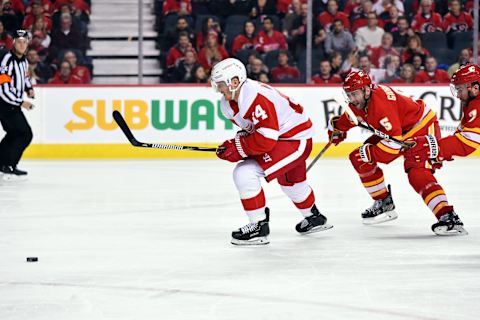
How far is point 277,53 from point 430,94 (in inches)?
64.0

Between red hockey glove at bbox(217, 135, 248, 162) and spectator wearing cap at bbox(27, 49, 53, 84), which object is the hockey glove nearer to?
red hockey glove at bbox(217, 135, 248, 162)

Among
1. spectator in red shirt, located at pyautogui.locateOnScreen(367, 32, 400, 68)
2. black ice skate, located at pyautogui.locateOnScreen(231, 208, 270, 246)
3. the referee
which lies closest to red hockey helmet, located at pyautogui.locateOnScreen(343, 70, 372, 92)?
black ice skate, located at pyautogui.locateOnScreen(231, 208, 270, 246)

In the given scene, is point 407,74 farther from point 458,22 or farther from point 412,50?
point 458,22

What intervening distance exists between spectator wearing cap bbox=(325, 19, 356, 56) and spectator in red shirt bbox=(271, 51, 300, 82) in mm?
401

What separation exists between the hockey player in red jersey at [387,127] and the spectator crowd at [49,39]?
217 inches

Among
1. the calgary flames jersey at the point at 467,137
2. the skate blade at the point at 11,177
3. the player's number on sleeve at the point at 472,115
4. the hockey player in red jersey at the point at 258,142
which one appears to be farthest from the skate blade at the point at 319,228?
the skate blade at the point at 11,177

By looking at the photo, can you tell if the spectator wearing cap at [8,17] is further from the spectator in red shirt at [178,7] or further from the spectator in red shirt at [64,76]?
the spectator in red shirt at [178,7]

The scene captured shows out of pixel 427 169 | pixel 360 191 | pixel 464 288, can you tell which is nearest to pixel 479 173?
pixel 360 191

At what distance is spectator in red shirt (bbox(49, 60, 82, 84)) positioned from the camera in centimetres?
1127

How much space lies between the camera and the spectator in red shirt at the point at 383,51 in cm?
1159

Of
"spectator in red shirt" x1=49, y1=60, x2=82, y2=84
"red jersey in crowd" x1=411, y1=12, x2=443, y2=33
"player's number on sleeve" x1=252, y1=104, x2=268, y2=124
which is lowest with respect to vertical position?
"spectator in red shirt" x1=49, y1=60, x2=82, y2=84

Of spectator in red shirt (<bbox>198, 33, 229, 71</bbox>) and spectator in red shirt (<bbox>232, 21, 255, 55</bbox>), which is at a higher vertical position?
spectator in red shirt (<bbox>232, 21, 255, 55</bbox>)

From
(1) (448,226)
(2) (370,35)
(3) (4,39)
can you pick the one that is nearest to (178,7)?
(3) (4,39)

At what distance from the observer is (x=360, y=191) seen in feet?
27.1
